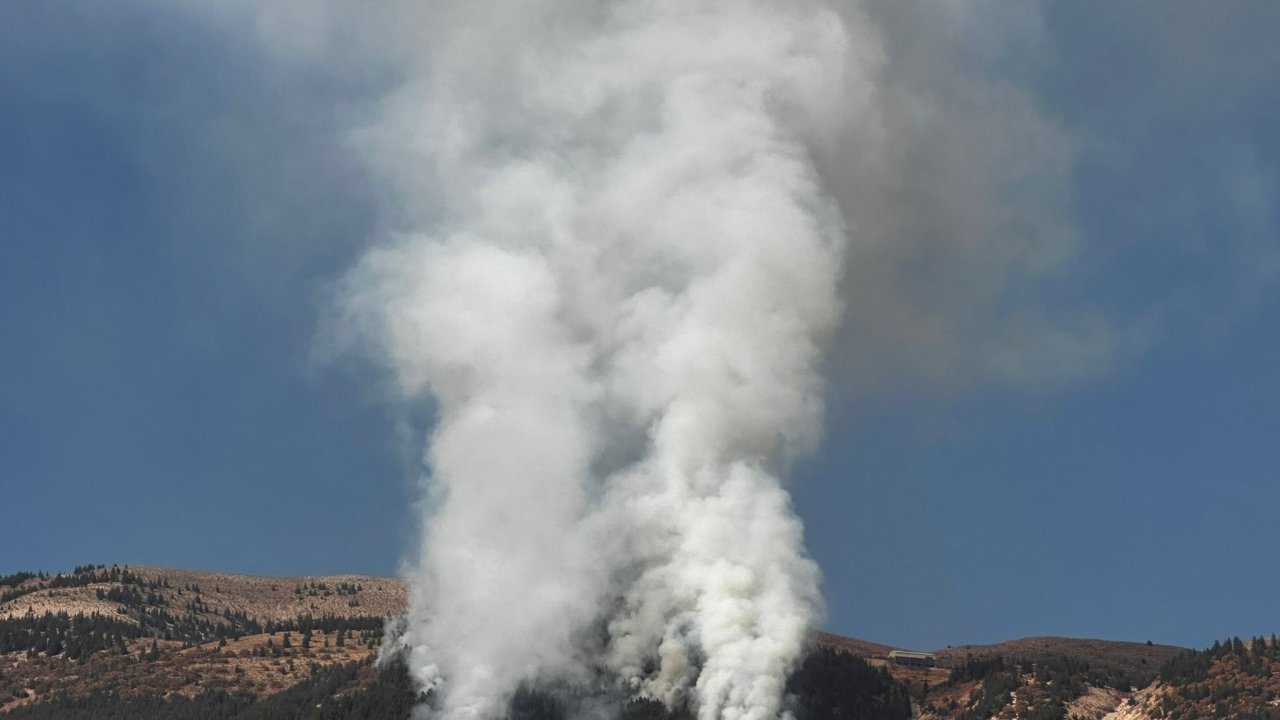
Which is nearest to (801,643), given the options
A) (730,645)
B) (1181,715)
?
(730,645)

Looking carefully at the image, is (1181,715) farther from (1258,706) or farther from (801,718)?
(801,718)

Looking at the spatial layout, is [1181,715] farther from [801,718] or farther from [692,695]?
[692,695]

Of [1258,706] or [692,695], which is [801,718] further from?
[1258,706]

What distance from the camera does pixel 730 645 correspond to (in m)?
188

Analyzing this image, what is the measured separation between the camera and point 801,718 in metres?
196

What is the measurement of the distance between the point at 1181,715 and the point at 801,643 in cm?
4580

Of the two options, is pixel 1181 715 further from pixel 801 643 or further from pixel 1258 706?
pixel 801 643

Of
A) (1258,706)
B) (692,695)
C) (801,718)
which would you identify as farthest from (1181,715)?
(692,695)

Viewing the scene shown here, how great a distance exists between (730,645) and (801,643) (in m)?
9.26

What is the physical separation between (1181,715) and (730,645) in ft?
179

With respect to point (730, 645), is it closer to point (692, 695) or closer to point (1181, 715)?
point (692, 695)

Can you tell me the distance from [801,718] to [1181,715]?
4438cm

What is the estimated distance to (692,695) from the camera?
19662 cm

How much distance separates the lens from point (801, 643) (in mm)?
192000
